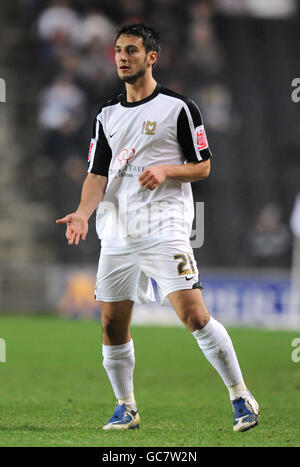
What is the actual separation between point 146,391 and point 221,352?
8.46 feet

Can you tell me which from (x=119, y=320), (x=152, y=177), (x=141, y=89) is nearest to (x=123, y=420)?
(x=119, y=320)

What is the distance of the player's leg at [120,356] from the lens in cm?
543

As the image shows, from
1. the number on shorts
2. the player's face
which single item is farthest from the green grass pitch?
the player's face

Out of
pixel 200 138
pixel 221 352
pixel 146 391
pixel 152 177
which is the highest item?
pixel 200 138

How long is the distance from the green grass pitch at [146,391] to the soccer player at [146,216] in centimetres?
32

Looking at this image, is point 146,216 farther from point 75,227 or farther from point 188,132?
point 188,132

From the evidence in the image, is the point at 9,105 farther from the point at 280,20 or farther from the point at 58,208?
the point at 280,20

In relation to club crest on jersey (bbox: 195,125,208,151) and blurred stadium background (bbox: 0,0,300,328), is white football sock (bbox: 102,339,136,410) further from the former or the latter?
blurred stadium background (bbox: 0,0,300,328)

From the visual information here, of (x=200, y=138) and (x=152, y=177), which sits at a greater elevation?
(x=200, y=138)

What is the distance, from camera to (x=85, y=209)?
17.9ft

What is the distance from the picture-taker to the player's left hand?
5066 mm

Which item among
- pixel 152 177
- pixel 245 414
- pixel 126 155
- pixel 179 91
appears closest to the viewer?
pixel 152 177

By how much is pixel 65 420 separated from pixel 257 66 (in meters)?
15.9
